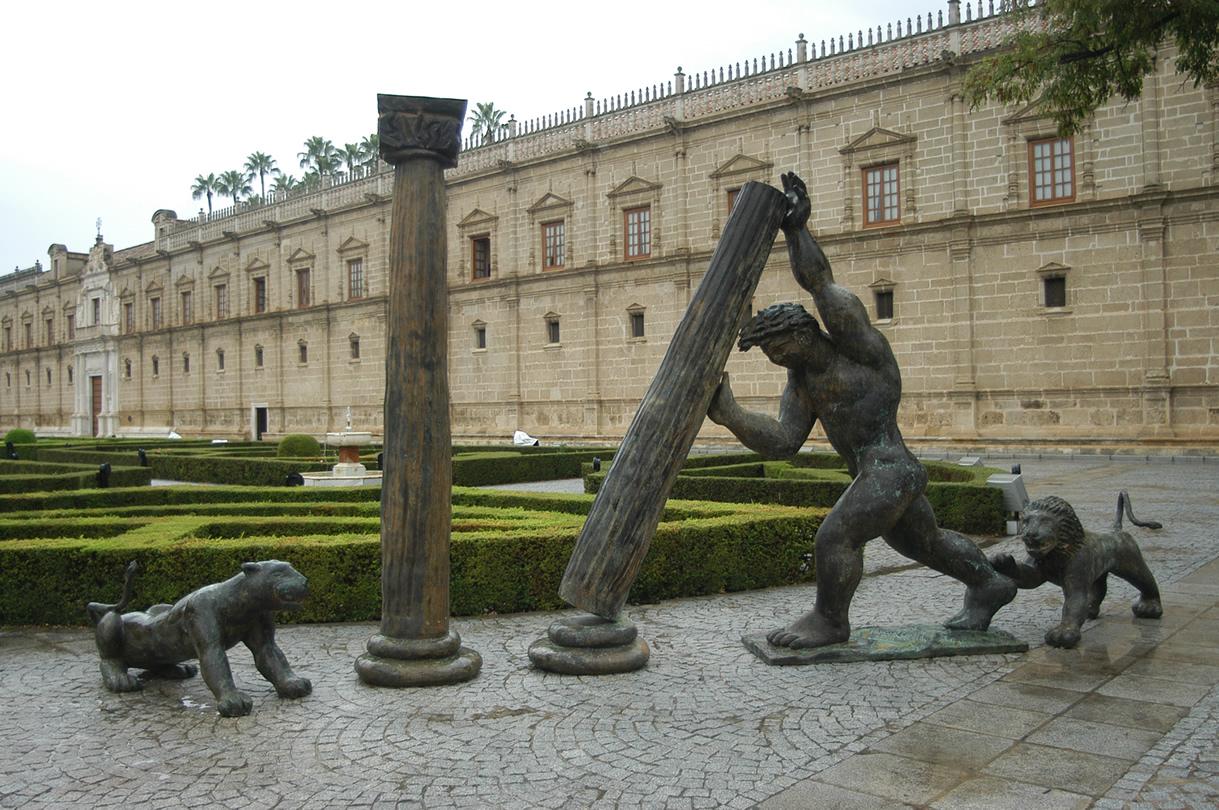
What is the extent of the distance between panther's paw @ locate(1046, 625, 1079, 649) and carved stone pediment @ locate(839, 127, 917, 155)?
1995cm

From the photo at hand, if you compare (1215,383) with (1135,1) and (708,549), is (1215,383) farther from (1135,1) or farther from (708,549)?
(708,549)

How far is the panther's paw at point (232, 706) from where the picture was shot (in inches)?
155

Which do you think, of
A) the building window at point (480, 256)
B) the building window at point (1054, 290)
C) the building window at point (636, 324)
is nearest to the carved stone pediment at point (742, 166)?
→ the building window at point (636, 324)

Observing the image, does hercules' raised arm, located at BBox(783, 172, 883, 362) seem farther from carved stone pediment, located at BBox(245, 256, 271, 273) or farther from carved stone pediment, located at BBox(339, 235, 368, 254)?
carved stone pediment, located at BBox(245, 256, 271, 273)

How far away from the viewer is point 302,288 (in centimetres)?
3750

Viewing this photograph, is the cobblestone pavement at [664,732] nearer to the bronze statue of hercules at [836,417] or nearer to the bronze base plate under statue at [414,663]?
the bronze base plate under statue at [414,663]

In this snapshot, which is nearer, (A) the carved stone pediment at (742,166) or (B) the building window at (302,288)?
(A) the carved stone pediment at (742,166)

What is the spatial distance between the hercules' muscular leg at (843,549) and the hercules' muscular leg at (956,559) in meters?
0.23

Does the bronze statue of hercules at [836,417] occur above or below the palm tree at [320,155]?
below

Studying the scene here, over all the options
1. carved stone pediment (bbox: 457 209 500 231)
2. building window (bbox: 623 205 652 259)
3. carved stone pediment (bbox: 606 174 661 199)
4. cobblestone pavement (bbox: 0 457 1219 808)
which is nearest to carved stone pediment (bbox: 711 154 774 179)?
carved stone pediment (bbox: 606 174 661 199)

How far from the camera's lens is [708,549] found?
6805mm

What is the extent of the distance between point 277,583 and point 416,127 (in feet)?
7.77

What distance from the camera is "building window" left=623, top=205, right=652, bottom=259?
2720cm

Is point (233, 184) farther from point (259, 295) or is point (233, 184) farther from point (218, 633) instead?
point (218, 633)
